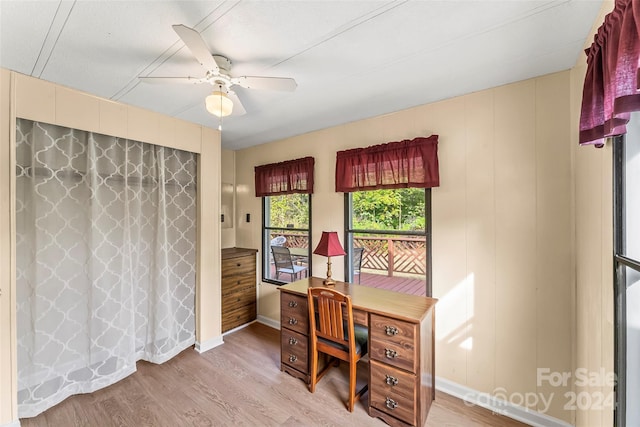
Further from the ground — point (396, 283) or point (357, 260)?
point (357, 260)

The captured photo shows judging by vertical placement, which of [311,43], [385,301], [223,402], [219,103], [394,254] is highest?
[311,43]

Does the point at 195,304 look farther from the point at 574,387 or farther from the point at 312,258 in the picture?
the point at 574,387

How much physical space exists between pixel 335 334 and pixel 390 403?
606mm

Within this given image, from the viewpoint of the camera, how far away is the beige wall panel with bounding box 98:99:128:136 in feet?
7.37

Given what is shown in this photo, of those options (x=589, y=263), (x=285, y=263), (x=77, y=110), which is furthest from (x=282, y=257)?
(x=589, y=263)

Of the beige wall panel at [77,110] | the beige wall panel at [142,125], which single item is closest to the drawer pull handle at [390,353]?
the beige wall panel at [142,125]

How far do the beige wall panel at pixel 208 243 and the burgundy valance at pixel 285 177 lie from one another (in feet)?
2.09

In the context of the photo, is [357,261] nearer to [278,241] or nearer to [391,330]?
[391,330]

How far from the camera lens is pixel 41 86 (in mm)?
1927

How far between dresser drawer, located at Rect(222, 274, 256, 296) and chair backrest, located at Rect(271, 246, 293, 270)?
440 millimetres

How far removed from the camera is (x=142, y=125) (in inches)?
98.3

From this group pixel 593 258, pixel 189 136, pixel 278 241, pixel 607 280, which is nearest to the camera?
pixel 607 280

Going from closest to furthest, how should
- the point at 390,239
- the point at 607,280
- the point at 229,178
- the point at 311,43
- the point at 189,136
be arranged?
the point at 607,280 < the point at 311,43 < the point at 390,239 < the point at 189,136 < the point at 229,178

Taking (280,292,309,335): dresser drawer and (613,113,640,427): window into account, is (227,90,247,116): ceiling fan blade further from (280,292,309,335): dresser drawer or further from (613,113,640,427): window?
(613,113,640,427): window
